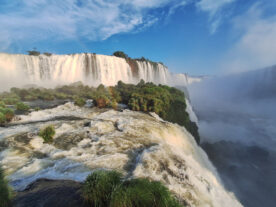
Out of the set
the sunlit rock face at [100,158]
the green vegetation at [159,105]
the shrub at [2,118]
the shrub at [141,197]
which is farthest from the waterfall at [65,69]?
the shrub at [141,197]

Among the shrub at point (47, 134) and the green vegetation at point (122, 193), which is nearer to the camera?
the green vegetation at point (122, 193)

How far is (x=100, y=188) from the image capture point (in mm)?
3199

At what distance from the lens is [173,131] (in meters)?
11.7

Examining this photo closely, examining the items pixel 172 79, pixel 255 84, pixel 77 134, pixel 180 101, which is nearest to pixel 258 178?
pixel 180 101

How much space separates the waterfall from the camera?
2778 cm

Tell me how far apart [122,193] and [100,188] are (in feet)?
1.62

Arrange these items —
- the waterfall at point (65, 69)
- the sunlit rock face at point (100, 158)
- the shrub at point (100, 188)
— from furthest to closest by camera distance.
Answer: the waterfall at point (65, 69)
the sunlit rock face at point (100, 158)
the shrub at point (100, 188)

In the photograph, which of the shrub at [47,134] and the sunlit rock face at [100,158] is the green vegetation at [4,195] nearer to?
the sunlit rock face at [100,158]

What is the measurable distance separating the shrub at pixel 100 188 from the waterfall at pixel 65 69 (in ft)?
105

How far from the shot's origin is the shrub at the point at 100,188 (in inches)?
123

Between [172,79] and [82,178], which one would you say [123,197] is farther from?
[172,79]

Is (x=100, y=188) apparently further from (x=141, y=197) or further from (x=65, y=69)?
(x=65, y=69)

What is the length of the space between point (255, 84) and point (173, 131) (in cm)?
9679

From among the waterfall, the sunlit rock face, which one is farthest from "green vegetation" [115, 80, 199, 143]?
the waterfall
